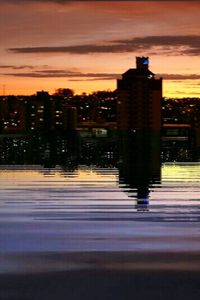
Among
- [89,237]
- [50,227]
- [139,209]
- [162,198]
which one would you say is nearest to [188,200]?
[162,198]

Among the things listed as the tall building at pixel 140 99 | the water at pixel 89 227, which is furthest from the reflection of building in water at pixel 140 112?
the water at pixel 89 227

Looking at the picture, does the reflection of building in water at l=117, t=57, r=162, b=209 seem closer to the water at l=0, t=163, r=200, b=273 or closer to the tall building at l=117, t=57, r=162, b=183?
the tall building at l=117, t=57, r=162, b=183

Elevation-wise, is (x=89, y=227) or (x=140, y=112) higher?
(x=140, y=112)

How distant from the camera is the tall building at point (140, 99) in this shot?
190 m

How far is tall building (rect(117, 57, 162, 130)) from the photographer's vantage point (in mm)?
189500

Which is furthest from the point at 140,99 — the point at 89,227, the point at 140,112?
the point at 89,227

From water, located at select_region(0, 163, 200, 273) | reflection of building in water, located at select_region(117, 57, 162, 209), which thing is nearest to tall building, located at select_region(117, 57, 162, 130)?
reflection of building in water, located at select_region(117, 57, 162, 209)

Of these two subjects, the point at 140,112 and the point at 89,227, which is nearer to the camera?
the point at 89,227

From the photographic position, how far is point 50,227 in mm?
32125

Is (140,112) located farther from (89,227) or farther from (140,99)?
(89,227)

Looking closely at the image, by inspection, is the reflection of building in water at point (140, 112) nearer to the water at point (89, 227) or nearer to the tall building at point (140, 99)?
the tall building at point (140, 99)

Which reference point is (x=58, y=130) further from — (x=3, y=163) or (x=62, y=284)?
(x=62, y=284)

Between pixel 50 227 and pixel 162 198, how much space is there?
18261 millimetres

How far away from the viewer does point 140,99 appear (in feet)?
642
